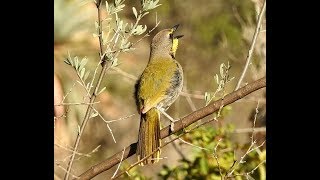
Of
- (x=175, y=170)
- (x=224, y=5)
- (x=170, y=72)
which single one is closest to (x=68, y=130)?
Answer: (x=170, y=72)

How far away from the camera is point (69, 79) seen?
2656 mm

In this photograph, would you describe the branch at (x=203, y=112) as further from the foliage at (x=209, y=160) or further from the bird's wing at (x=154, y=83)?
the foliage at (x=209, y=160)

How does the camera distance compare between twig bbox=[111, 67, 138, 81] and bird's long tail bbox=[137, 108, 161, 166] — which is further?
twig bbox=[111, 67, 138, 81]

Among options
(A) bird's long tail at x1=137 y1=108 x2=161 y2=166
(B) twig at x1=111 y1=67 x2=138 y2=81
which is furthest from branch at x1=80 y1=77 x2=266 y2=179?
(B) twig at x1=111 y1=67 x2=138 y2=81

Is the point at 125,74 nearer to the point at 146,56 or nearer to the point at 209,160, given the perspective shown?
the point at 146,56

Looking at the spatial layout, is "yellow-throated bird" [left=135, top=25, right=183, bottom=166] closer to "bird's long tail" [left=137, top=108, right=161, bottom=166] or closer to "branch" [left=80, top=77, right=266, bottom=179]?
"bird's long tail" [left=137, top=108, right=161, bottom=166]

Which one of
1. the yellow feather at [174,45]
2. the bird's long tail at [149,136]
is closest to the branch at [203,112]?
the bird's long tail at [149,136]

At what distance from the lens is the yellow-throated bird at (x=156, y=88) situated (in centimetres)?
219

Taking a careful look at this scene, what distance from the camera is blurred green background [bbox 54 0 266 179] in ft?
7.93

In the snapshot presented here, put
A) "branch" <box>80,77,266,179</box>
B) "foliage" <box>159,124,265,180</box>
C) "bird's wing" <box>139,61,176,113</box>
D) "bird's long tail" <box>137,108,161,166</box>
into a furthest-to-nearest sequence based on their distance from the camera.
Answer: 1. "foliage" <box>159,124,265,180</box>
2. "bird's wing" <box>139,61,176,113</box>
3. "bird's long tail" <box>137,108,161,166</box>
4. "branch" <box>80,77,266,179</box>

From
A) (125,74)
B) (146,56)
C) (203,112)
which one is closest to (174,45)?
(146,56)

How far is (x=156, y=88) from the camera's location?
2307mm
